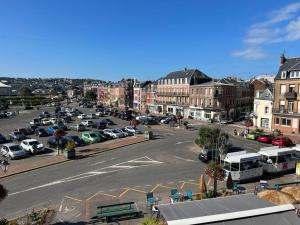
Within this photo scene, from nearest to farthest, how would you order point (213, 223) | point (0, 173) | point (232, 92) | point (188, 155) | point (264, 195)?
1. point (213, 223)
2. point (264, 195)
3. point (0, 173)
4. point (188, 155)
5. point (232, 92)

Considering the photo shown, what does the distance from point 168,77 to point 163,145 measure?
2079 inches

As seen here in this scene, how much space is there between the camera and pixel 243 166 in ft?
81.7

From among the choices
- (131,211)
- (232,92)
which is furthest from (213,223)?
(232,92)

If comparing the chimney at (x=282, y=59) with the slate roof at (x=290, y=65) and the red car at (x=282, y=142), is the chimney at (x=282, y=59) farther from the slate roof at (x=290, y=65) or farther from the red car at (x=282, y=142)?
the red car at (x=282, y=142)

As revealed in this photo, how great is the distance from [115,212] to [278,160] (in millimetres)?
17012

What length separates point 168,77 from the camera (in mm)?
91000

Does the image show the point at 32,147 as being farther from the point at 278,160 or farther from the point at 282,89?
the point at 282,89

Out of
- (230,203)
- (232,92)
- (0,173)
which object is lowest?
(0,173)

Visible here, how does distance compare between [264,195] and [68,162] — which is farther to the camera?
[68,162]

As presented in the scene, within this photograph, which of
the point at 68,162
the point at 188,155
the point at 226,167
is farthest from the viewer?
the point at 188,155

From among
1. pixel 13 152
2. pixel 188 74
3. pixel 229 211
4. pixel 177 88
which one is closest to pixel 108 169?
pixel 13 152

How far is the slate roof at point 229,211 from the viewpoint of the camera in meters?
11.2

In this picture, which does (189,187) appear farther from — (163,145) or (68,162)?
(163,145)

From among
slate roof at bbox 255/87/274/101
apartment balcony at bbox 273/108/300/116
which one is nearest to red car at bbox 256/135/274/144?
apartment balcony at bbox 273/108/300/116
